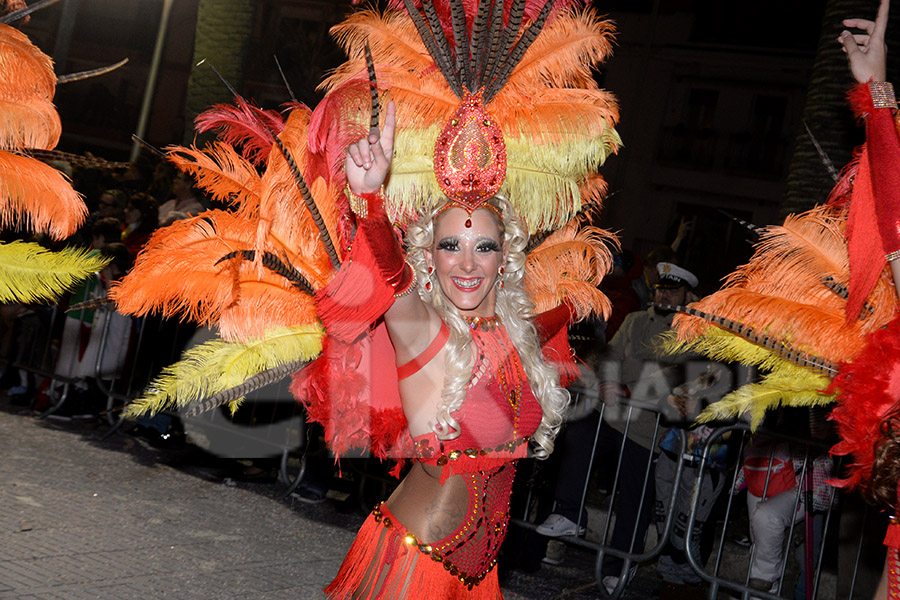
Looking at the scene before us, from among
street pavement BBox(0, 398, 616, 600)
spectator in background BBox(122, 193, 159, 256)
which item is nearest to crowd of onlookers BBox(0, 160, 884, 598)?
spectator in background BBox(122, 193, 159, 256)

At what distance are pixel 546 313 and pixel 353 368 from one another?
863 millimetres

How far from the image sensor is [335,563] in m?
5.08

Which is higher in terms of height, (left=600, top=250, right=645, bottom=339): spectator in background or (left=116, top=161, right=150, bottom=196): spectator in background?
(left=116, top=161, right=150, bottom=196): spectator in background

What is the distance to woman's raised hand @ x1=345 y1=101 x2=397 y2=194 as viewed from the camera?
2.40 metres

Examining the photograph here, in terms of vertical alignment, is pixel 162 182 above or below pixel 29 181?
above

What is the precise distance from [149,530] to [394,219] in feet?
9.54

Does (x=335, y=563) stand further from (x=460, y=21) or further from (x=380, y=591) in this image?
(x=460, y=21)

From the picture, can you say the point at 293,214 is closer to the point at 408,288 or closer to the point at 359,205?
the point at 359,205

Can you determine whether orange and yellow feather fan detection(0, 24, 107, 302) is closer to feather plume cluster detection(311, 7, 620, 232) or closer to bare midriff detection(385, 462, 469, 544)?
feather plume cluster detection(311, 7, 620, 232)

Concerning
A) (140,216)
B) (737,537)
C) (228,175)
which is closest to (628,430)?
(737,537)

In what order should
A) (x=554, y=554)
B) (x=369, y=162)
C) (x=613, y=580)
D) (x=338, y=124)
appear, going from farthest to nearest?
(x=554, y=554), (x=613, y=580), (x=338, y=124), (x=369, y=162)

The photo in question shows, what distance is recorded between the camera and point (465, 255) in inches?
114

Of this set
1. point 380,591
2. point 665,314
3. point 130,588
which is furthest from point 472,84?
point 665,314

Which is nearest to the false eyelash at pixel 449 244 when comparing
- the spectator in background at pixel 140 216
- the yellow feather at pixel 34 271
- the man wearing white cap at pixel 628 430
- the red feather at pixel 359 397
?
the red feather at pixel 359 397
